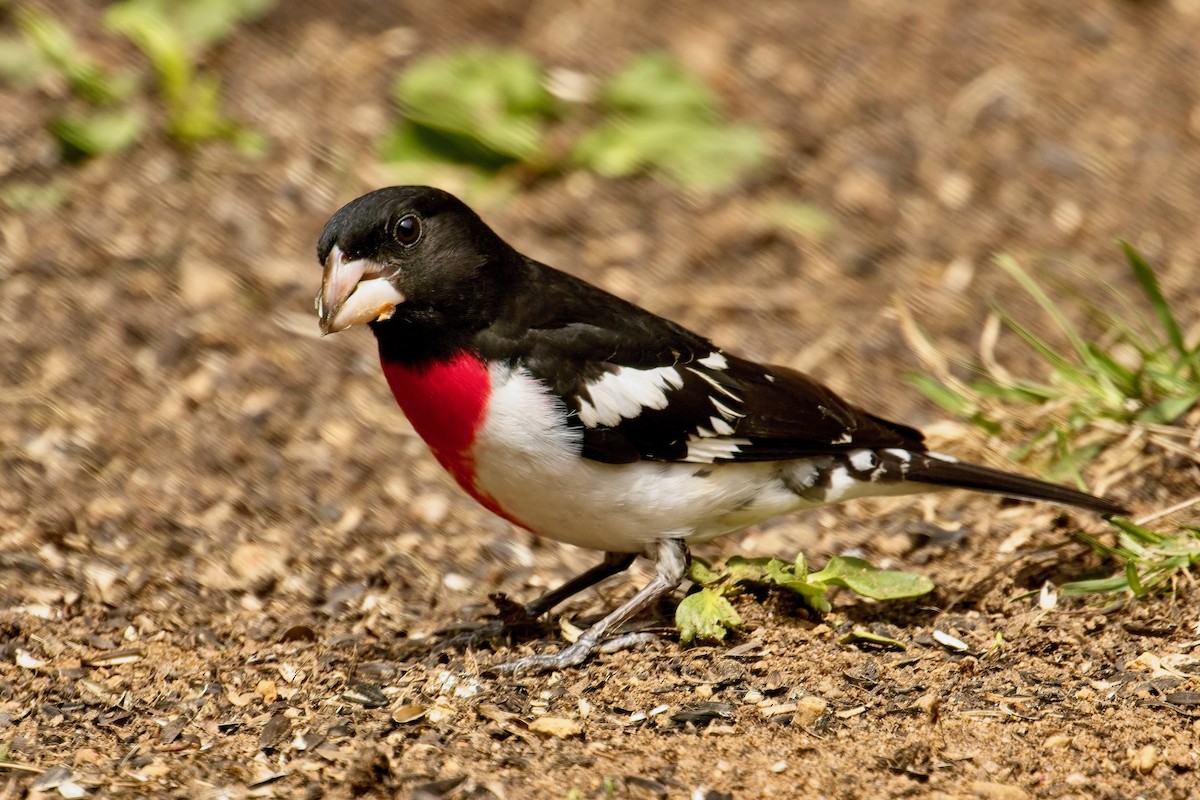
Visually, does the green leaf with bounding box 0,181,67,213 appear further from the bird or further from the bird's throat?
the bird's throat

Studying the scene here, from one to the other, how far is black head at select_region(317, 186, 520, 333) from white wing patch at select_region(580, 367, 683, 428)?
0.37 meters

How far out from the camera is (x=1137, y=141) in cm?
739

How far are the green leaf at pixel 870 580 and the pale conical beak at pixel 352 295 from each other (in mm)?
1408

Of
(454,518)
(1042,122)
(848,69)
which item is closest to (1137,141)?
(1042,122)

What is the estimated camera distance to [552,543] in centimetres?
543

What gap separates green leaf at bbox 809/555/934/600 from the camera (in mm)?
4160

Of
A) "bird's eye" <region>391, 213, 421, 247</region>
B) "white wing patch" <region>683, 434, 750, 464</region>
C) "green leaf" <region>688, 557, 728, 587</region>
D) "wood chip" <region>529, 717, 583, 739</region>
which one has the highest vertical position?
"bird's eye" <region>391, 213, 421, 247</region>

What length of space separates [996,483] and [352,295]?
1969mm

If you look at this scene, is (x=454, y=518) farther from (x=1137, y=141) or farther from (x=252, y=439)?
(x=1137, y=141)

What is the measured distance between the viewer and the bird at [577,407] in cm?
388

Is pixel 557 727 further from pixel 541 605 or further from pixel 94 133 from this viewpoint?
pixel 94 133

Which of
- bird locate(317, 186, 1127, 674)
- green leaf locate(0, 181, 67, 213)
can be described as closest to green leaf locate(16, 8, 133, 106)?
green leaf locate(0, 181, 67, 213)

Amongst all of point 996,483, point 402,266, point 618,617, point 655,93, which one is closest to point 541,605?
point 618,617

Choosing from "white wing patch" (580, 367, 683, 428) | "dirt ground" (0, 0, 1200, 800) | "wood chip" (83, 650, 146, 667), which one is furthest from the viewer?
"wood chip" (83, 650, 146, 667)
